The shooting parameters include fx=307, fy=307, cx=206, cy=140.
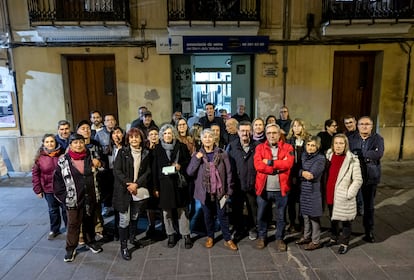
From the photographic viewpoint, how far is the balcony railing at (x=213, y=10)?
718 centimetres

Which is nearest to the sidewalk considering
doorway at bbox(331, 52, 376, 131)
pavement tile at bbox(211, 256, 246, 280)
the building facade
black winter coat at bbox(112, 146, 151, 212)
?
pavement tile at bbox(211, 256, 246, 280)

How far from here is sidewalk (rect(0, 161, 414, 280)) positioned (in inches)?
134

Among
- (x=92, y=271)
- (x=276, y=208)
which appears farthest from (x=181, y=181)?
(x=92, y=271)

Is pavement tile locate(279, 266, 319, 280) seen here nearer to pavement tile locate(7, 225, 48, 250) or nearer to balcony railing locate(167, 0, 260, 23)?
pavement tile locate(7, 225, 48, 250)

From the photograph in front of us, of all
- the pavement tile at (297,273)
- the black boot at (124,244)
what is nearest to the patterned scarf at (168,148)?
the black boot at (124,244)

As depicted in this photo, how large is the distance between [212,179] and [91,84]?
17.9 ft

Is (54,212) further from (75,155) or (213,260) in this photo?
(213,260)

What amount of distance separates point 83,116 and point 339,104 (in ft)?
22.1

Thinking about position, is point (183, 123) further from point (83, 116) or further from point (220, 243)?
point (83, 116)

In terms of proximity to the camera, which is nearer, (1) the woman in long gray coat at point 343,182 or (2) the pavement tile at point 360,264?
(2) the pavement tile at point 360,264

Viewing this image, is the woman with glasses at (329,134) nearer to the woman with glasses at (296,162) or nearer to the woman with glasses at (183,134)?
the woman with glasses at (296,162)

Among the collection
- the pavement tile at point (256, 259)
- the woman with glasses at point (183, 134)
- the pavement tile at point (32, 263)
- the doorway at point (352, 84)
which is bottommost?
the pavement tile at point (32, 263)

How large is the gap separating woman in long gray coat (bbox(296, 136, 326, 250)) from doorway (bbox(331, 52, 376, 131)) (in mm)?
5084

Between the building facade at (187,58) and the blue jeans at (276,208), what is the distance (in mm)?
4286
